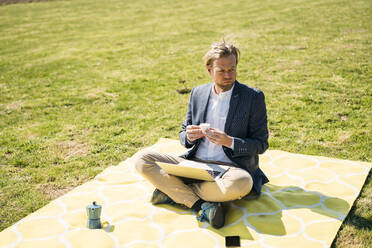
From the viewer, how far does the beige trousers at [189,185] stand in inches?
161

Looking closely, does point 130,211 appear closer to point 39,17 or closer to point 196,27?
point 196,27

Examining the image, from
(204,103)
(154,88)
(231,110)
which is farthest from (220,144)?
(154,88)

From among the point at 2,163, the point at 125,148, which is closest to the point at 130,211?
the point at 125,148

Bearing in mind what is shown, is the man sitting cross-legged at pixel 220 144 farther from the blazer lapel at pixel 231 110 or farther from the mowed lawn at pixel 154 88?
the mowed lawn at pixel 154 88

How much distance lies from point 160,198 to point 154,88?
17.3 ft

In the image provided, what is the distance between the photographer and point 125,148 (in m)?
6.37

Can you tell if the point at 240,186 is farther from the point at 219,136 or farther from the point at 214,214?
the point at 219,136

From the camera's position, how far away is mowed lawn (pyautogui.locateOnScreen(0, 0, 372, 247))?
18.8 feet

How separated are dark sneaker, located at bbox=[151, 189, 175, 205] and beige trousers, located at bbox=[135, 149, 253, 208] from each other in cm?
A: 12

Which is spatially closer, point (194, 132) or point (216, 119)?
point (194, 132)

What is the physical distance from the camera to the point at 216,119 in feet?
14.8

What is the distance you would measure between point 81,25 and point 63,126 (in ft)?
48.6

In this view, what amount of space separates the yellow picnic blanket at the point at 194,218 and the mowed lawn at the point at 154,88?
0.86 feet

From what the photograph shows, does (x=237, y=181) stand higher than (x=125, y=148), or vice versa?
(x=237, y=181)
